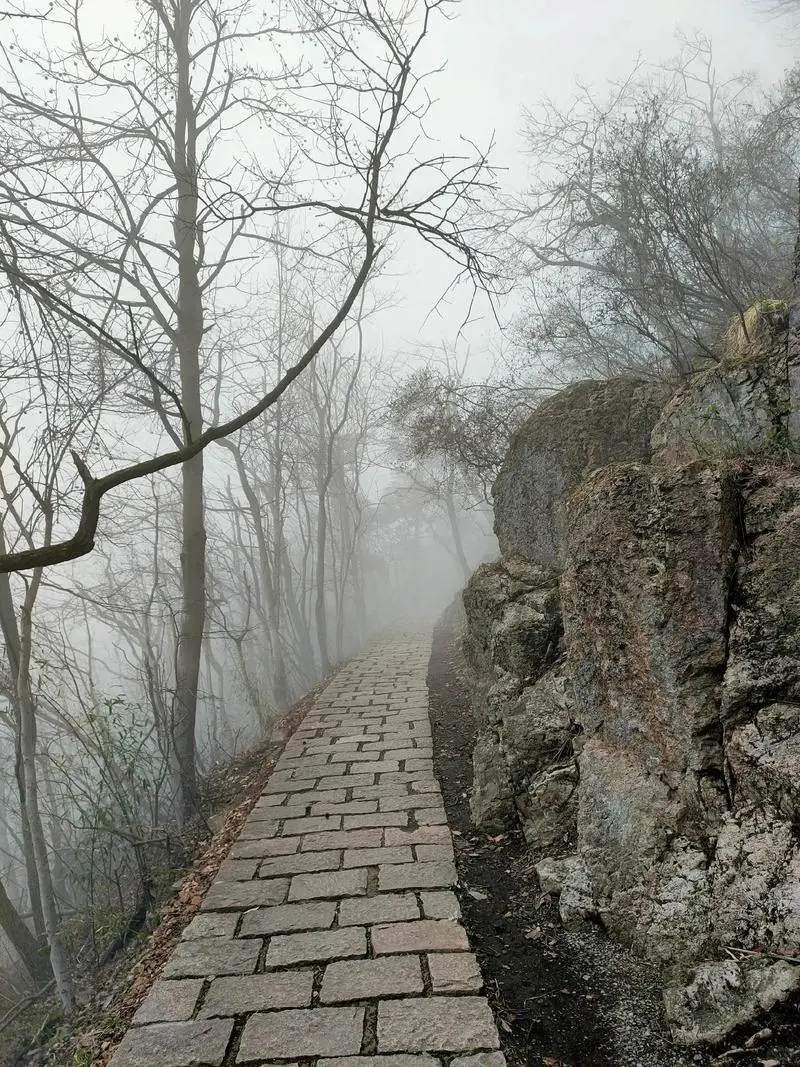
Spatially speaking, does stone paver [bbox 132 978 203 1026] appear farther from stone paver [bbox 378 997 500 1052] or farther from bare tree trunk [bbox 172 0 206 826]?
bare tree trunk [bbox 172 0 206 826]

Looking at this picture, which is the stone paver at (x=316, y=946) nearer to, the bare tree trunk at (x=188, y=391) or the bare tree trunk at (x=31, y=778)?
the bare tree trunk at (x=31, y=778)

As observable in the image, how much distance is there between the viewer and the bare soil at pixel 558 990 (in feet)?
6.55

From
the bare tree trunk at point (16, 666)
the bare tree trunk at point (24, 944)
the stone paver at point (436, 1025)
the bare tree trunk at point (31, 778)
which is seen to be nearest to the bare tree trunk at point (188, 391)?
the bare tree trunk at point (31, 778)

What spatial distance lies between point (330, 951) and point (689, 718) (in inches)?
77.3

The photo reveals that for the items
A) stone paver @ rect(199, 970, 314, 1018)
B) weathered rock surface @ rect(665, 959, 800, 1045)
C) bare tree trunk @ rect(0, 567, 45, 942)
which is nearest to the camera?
weathered rock surface @ rect(665, 959, 800, 1045)

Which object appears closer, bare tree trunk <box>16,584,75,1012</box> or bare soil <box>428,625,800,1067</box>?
bare soil <box>428,625,800,1067</box>

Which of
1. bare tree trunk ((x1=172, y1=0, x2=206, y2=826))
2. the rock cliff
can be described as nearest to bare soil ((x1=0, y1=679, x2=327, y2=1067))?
bare tree trunk ((x1=172, y1=0, x2=206, y2=826))

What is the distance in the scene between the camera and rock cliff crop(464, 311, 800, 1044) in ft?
7.30

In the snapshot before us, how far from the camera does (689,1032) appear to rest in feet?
6.89

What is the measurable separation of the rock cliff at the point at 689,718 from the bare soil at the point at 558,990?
0.08m

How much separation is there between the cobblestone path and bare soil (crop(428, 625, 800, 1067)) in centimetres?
15

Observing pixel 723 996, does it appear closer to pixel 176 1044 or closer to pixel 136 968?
pixel 176 1044

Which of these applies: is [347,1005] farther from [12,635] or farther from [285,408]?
[285,408]

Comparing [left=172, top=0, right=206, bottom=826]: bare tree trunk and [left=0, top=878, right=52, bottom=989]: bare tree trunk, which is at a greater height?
[left=172, top=0, right=206, bottom=826]: bare tree trunk
